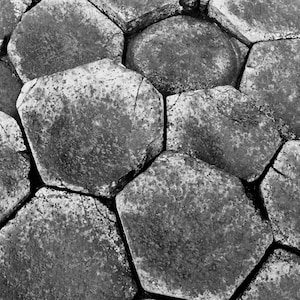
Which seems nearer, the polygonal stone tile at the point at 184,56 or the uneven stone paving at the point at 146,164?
the uneven stone paving at the point at 146,164

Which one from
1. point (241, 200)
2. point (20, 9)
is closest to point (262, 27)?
point (241, 200)

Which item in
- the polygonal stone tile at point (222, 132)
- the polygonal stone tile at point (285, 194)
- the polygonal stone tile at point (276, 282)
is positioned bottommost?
the polygonal stone tile at point (276, 282)

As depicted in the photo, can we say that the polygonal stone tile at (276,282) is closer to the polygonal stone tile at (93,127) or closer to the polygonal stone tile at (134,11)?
the polygonal stone tile at (93,127)

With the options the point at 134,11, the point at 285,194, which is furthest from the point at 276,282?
the point at 134,11

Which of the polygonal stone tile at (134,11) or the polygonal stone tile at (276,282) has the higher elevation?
the polygonal stone tile at (134,11)

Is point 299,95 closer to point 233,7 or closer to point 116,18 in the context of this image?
point 233,7

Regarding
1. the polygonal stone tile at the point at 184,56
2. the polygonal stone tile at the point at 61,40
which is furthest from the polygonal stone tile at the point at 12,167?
the polygonal stone tile at the point at 184,56

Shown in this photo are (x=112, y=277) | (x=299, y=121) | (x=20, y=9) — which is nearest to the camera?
(x=112, y=277)
